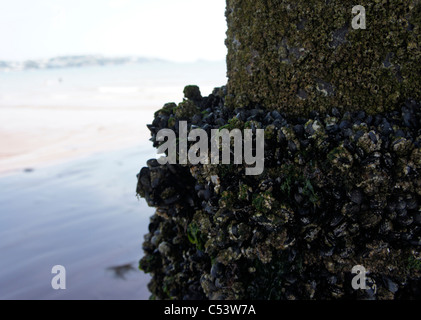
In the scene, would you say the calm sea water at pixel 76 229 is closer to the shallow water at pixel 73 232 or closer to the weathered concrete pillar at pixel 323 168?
the shallow water at pixel 73 232

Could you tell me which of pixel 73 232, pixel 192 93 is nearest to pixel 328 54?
pixel 192 93

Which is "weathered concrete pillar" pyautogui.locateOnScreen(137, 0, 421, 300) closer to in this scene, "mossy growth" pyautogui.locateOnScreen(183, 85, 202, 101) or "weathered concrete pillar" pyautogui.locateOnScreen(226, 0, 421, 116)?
"weathered concrete pillar" pyautogui.locateOnScreen(226, 0, 421, 116)

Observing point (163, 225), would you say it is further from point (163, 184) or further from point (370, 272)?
point (370, 272)

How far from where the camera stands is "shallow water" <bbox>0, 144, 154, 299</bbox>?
12.1 ft

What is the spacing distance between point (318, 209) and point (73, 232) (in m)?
3.57

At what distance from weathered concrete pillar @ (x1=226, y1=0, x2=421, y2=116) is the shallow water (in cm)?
249

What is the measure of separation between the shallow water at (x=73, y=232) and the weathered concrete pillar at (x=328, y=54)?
249 cm

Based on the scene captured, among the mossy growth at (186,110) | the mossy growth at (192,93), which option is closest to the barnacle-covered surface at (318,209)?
the mossy growth at (186,110)

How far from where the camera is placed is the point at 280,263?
190 cm

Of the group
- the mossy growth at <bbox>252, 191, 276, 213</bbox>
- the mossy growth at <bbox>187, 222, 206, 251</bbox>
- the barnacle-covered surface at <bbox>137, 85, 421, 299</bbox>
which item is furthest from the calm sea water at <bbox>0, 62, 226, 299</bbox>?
the mossy growth at <bbox>252, 191, 276, 213</bbox>

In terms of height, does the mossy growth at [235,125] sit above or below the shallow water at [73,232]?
above

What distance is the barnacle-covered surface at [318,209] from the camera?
1703 millimetres

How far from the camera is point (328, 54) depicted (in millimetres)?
1910
